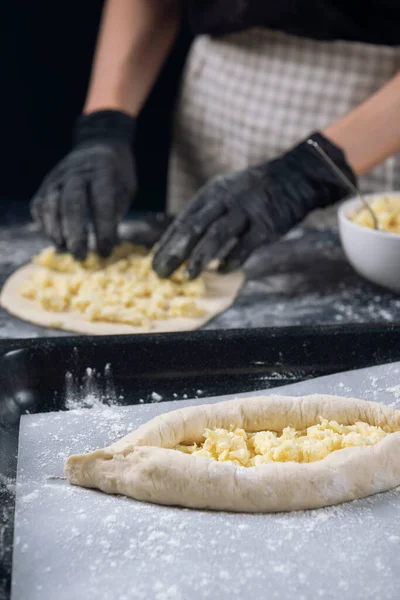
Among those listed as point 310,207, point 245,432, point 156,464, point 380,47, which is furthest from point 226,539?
point 380,47

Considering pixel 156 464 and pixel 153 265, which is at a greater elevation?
pixel 156 464

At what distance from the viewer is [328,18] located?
7.73 feet

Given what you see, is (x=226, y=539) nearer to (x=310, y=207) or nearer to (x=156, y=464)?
(x=156, y=464)

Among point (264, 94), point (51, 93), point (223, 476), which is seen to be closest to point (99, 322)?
point (223, 476)

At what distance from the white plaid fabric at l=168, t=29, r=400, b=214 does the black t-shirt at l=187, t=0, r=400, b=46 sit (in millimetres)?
51

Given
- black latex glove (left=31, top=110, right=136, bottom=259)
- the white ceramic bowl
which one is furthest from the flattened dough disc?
the white ceramic bowl

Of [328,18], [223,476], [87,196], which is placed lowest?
[87,196]

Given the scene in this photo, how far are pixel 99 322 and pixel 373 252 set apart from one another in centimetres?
70

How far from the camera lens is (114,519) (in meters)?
1.09

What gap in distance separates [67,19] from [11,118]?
48 cm

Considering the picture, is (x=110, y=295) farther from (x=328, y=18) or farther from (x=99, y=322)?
(x=328, y=18)

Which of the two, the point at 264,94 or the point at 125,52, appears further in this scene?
the point at 125,52

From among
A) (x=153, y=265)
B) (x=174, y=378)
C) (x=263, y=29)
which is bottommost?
(x=153, y=265)

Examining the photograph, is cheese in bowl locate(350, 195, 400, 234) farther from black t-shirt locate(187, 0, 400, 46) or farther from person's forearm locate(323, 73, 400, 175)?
black t-shirt locate(187, 0, 400, 46)
